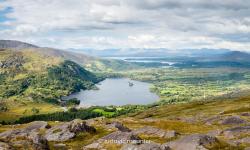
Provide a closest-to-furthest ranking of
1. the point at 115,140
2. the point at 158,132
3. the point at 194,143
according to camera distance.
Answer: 1. the point at 194,143
2. the point at 115,140
3. the point at 158,132

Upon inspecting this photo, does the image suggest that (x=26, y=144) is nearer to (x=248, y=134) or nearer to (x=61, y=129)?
(x=61, y=129)

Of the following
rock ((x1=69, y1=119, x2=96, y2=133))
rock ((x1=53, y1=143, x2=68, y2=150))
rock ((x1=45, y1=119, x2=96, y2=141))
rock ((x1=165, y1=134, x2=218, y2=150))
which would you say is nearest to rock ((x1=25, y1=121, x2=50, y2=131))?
rock ((x1=45, y1=119, x2=96, y2=141))

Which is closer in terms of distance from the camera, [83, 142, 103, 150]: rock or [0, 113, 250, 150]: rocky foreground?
[0, 113, 250, 150]: rocky foreground

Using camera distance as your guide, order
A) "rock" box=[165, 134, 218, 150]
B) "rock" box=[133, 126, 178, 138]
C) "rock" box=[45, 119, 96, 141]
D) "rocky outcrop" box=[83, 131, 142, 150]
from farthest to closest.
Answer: "rock" box=[133, 126, 178, 138]
"rock" box=[45, 119, 96, 141]
"rocky outcrop" box=[83, 131, 142, 150]
"rock" box=[165, 134, 218, 150]

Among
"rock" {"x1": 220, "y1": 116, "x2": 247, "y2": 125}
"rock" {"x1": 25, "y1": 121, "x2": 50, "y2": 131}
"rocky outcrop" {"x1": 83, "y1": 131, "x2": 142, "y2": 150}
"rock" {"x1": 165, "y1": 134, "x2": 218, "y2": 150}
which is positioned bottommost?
"rock" {"x1": 220, "y1": 116, "x2": 247, "y2": 125}

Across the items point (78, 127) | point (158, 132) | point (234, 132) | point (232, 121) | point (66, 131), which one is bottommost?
point (232, 121)

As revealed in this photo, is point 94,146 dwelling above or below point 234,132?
above

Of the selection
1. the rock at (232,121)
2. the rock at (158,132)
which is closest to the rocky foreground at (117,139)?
the rock at (158,132)

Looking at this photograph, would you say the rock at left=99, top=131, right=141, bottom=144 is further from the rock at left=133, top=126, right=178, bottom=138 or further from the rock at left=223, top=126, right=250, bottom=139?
the rock at left=223, top=126, right=250, bottom=139

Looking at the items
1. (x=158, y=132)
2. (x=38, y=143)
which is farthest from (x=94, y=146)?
(x=158, y=132)

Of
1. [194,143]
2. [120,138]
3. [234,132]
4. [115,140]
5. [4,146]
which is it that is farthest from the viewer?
[234,132]

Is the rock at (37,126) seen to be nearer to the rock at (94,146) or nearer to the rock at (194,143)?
the rock at (94,146)

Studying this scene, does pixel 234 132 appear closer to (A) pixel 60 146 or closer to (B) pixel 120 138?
(B) pixel 120 138
